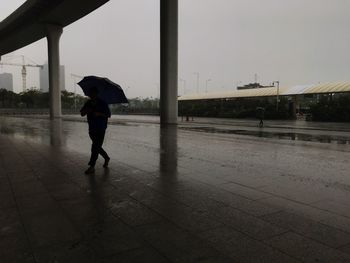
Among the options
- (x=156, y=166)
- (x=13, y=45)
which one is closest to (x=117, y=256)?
(x=156, y=166)

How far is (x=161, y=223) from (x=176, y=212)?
43 centimetres

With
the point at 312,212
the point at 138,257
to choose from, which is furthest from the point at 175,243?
the point at 312,212

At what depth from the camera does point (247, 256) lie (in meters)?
3.32

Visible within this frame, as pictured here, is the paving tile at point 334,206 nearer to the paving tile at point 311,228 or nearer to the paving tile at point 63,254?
the paving tile at point 311,228

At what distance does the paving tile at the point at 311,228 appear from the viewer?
3.69 metres

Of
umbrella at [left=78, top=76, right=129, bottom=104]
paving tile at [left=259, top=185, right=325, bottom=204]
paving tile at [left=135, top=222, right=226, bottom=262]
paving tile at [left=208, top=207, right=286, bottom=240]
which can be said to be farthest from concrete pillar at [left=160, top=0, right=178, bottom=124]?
paving tile at [left=135, top=222, right=226, bottom=262]

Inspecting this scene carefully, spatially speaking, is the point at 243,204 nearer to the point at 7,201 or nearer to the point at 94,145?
the point at 7,201

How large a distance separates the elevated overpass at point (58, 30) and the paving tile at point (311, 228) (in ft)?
72.8

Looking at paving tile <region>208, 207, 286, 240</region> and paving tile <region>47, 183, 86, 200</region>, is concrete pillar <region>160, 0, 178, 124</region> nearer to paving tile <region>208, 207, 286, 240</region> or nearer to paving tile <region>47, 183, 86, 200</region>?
paving tile <region>47, 183, 86, 200</region>

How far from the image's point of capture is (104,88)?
7.60m

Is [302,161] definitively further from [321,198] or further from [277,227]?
[277,227]

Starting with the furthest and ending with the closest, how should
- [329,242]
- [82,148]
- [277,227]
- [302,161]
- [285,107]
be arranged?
[285,107] → [82,148] → [302,161] → [277,227] → [329,242]

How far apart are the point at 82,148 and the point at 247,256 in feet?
29.2

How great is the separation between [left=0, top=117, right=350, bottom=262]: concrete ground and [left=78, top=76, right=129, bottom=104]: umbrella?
4.91 feet
